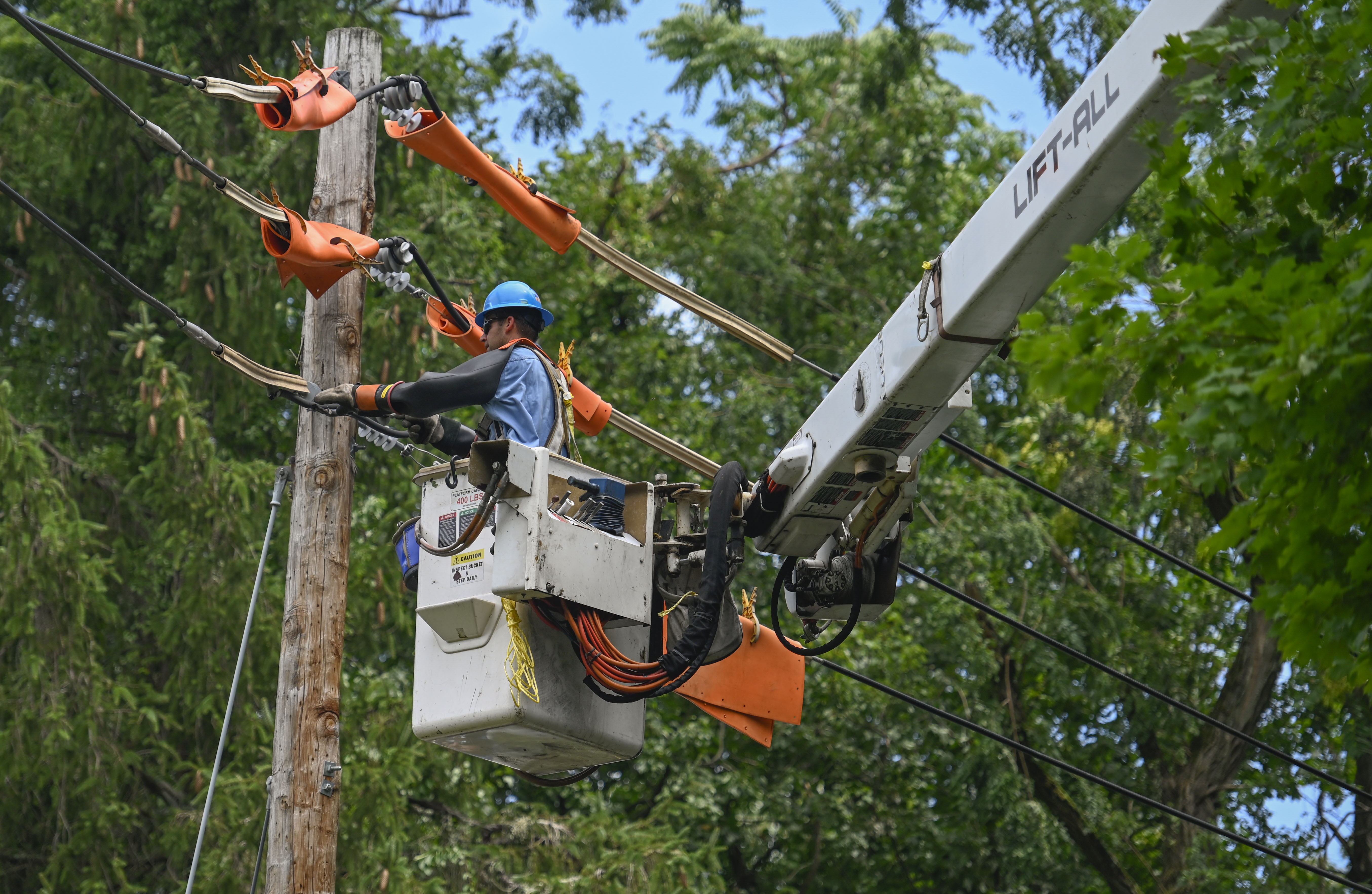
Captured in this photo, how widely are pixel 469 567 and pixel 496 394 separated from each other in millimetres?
715

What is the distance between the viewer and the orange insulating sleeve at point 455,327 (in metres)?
8.40

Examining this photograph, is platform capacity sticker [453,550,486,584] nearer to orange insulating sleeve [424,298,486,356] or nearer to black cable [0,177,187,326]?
black cable [0,177,187,326]

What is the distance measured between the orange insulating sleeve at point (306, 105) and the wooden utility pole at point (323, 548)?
30 cm

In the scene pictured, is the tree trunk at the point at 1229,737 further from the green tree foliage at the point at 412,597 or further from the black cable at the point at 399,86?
the black cable at the point at 399,86

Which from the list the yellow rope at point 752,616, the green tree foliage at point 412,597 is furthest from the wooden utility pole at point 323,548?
the green tree foliage at point 412,597

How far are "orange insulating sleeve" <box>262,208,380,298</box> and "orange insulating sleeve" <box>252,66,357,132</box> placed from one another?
43cm

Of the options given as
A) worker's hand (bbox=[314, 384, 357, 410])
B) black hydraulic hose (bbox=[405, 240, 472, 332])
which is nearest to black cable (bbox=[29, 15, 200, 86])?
black hydraulic hose (bbox=[405, 240, 472, 332])

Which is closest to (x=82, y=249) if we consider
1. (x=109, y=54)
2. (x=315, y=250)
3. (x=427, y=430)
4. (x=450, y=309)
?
(x=109, y=54)

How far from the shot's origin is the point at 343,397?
714cm

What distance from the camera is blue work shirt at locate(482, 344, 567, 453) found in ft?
22.6

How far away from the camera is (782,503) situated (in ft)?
22.0

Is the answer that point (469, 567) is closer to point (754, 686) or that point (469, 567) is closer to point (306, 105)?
point (754, 686)

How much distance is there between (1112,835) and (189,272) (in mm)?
10530

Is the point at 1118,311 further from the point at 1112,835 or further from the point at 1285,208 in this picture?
the point at 1112,835
